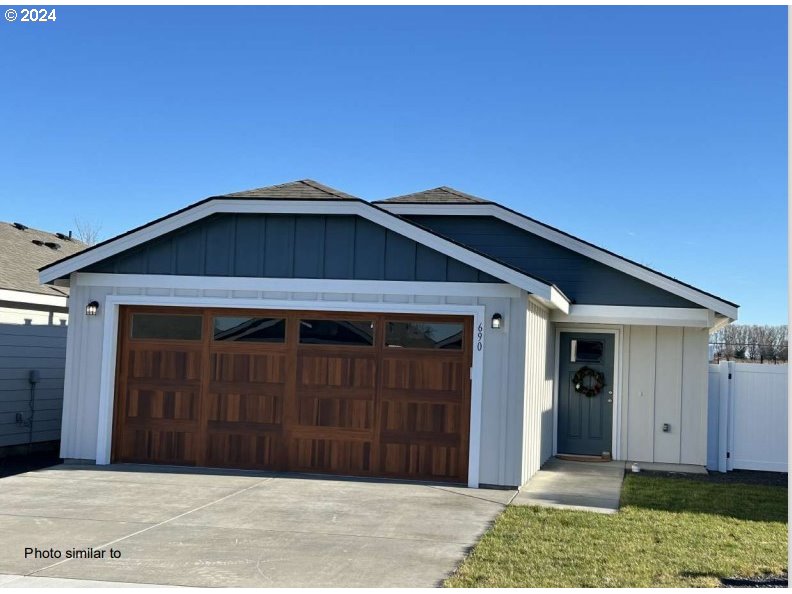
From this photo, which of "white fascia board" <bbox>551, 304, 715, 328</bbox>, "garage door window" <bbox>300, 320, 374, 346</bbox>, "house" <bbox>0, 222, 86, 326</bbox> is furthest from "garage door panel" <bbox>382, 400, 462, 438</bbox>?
"house" <bbox>0, 222, 86, 326</bbox>

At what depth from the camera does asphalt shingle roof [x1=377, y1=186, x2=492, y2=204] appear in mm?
14062

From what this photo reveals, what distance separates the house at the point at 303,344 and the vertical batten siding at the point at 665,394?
2.56m

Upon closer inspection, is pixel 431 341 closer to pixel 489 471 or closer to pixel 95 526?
pixel 489 471

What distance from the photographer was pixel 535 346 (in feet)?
37.2

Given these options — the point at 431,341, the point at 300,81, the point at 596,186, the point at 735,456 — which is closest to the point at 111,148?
the point at 300,81

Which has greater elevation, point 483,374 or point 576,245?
point 576,245

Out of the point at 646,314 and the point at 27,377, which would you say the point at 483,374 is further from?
the point at 27,377

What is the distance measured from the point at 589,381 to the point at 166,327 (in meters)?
6.73

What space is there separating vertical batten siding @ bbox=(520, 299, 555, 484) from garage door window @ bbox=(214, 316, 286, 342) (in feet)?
10.3

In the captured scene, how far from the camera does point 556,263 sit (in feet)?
44.0

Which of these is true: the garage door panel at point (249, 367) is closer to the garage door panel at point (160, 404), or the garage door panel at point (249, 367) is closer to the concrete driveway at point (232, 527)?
the garage door panel at point (160, 404)

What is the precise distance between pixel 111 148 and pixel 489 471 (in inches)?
655

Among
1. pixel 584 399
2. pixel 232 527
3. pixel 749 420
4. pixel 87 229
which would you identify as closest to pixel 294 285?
pixel 232 527

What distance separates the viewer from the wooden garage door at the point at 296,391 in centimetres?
1068
